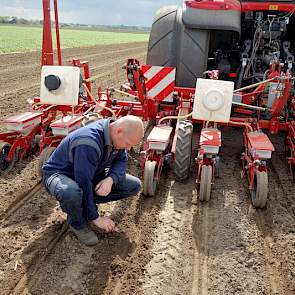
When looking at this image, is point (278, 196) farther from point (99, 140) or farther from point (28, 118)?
point (28, 118)

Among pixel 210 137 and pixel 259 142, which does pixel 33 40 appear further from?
pixel 259 142

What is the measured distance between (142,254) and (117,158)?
0.73 metres

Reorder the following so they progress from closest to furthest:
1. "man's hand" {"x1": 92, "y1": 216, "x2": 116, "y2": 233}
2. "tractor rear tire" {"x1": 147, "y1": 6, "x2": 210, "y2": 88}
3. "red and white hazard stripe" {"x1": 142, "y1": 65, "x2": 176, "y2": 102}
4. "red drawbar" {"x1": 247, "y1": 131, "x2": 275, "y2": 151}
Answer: "man's hand" {"x1": 92, "y1": 216, "x2": 116, "y2": 233}
"red drawbar" {"x1": 247, "y1": 131, "x2": 275, "y2": 151}
"red and white hazard stripe" {"x1": 142, "y1": 65, "x2": 176, "y2": 102}
"tractor rear tire" {"x1": 147, "y1": 6, "x2": 210, "y2": 88}

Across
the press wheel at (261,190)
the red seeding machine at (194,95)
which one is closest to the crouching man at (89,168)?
the red seeding machine at (194,95)

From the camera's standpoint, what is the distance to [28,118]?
4305mm

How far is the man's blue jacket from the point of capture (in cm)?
285

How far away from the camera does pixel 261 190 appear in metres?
3.63

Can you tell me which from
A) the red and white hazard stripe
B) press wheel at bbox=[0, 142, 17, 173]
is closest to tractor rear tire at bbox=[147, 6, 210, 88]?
the red and white hazard stripe

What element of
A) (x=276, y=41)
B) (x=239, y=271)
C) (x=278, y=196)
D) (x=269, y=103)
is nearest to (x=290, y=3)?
(x=276, y=41)

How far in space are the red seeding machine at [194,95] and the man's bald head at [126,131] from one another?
89 cm

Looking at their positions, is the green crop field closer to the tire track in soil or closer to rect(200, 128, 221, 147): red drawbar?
rect(200, 128, 221, 147): red drawbar

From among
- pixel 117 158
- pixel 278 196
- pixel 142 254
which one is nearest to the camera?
pixel 142 254

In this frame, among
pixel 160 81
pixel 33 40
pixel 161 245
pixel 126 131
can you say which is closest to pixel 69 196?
pixel 126 131

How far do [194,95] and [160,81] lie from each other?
1.90 feet
